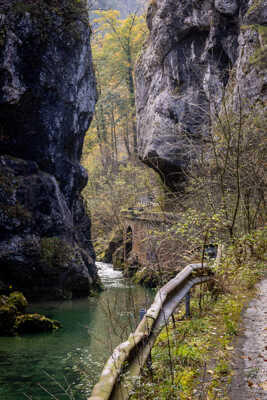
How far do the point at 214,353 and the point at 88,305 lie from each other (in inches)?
456

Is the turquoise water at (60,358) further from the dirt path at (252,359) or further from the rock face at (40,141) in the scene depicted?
the rock face at (40,141)

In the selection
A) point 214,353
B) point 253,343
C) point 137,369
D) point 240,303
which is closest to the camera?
point 137,369

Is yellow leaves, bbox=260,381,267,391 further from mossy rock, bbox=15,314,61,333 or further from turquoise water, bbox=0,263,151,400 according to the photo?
mossy rock, bbox=15,314,61,333

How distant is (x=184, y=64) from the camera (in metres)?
19.7

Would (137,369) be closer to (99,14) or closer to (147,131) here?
(147,131)

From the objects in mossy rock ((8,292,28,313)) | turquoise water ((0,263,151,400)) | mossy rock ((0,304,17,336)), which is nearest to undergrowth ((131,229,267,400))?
turquoise water ((0,263,151,400))

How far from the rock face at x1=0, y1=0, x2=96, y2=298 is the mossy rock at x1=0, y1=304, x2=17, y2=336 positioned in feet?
10.6

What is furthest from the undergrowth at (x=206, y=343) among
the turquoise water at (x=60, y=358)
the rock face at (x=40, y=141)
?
the rock face at (x=40, y=141)

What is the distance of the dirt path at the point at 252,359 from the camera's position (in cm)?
282

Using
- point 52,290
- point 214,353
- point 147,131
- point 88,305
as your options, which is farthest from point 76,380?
point 147,131

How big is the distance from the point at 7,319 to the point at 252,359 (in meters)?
8.98

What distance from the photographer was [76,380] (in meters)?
7.00

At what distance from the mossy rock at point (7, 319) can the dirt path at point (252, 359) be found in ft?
25.3

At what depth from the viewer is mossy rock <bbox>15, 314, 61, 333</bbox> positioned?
421 inches
